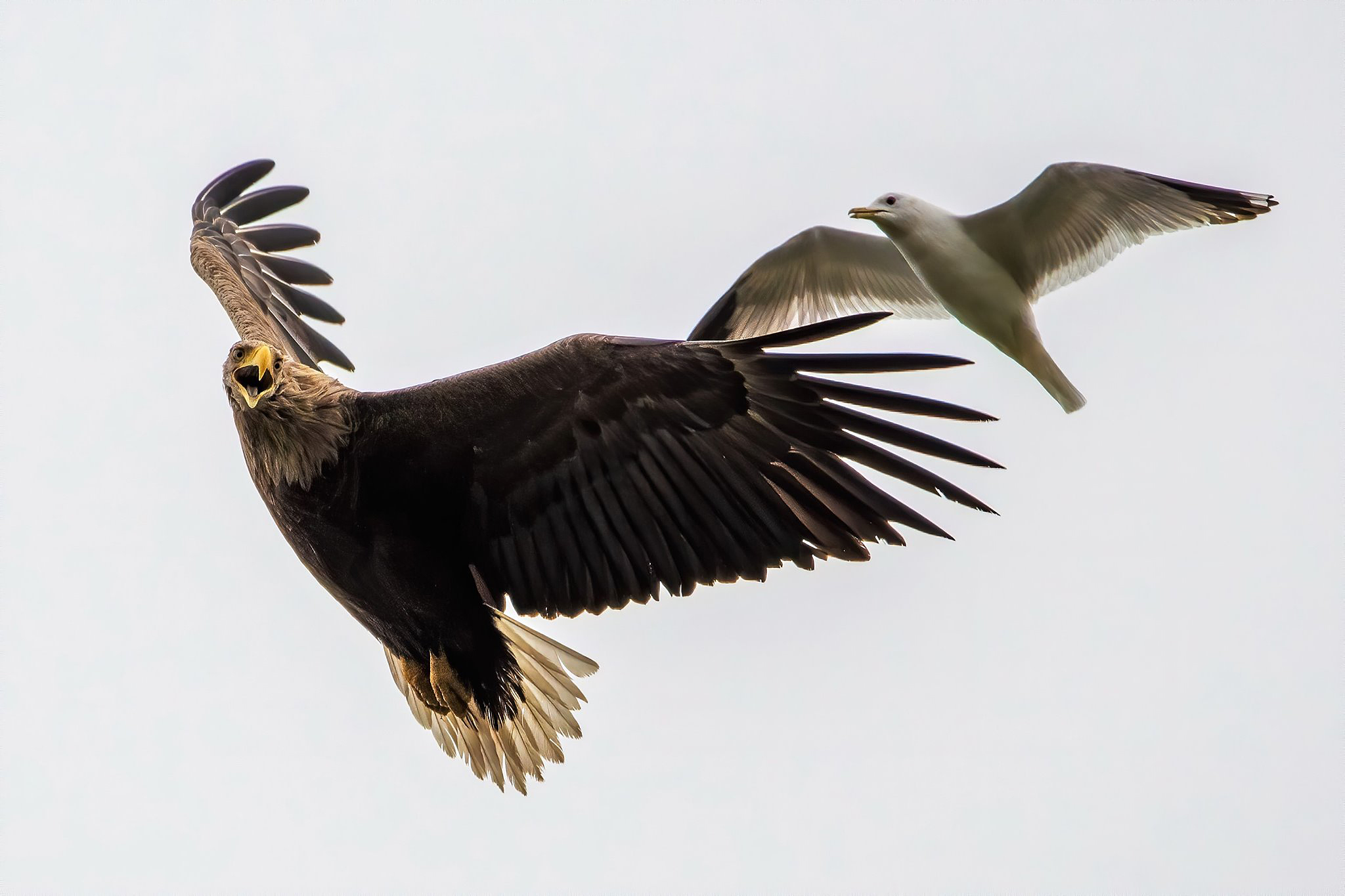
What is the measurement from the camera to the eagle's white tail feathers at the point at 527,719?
613 centimetres

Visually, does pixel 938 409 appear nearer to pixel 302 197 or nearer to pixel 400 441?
pixel 400 441

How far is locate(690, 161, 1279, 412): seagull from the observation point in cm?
777

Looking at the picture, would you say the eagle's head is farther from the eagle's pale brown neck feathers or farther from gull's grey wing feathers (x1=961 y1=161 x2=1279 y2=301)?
gull's grey wing feathers (x1=961 y1=161 x2=1279 y2=301)

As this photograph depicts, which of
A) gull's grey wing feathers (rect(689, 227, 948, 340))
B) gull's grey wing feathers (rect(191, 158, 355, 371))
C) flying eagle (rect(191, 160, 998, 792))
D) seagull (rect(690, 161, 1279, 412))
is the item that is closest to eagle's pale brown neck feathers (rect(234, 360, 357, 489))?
flying eagle (rect(191, 160, 998, 792))

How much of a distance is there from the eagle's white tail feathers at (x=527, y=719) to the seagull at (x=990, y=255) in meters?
1.91

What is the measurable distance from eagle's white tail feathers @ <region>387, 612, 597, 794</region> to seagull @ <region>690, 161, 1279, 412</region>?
1.91 meters

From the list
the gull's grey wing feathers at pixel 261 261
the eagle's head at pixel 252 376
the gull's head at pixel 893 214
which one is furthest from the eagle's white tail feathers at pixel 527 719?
the gull's head at pixel 893 214

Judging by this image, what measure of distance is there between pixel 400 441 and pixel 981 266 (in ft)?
12.4

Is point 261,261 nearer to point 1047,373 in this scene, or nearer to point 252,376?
point 252,376

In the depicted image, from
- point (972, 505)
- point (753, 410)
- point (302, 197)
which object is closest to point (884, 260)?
point (302, 197)

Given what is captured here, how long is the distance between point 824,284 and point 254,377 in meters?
4.01

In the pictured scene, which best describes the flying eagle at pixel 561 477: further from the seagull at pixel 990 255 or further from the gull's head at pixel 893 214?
the gull's head at pixel 893 214

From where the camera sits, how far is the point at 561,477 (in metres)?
5.51

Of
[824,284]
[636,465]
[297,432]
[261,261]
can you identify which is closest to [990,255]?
[824,284]
